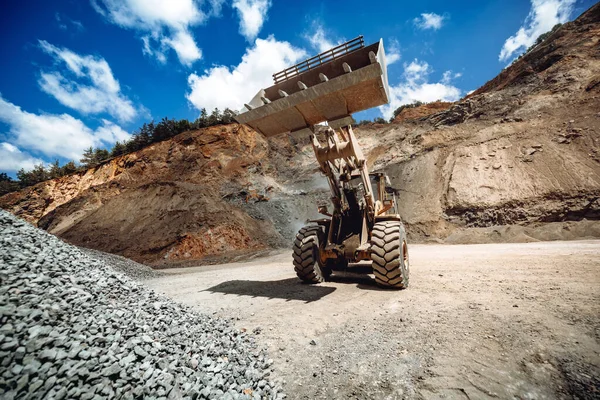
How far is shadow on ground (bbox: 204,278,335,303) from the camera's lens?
520 cm

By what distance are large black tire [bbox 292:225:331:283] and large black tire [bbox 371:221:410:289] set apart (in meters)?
1.47

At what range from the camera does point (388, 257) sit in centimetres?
483

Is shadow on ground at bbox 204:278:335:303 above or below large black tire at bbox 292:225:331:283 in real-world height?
below

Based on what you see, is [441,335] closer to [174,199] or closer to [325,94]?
[325,94]

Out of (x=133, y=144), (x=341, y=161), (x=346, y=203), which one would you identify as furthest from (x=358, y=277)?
(x=133, y=144)

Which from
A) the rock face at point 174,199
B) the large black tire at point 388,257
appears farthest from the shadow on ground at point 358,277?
the rock face at point 174,199

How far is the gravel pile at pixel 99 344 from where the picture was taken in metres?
1.89

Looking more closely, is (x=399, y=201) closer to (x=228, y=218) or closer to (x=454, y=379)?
(x=228, y=218)

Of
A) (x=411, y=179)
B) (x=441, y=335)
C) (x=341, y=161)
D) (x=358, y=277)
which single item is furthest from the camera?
(x=411, y=179)

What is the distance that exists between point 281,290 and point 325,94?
4.36 metres

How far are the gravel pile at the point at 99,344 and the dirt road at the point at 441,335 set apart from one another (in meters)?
0.58

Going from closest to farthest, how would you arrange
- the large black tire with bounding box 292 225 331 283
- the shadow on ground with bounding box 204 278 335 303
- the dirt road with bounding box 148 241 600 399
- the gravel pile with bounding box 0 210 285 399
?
the gravel pile with bounding box 0 210 285 399 < the dirt road with bounding box 148 241 600 399 < the shadow on ground with bounding box 204 278 335 303 < the large black tire with bounding box 292 225 331 283

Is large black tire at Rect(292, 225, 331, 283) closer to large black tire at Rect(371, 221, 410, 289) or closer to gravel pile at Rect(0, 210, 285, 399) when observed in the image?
large black tire at Rect(371, 221, 410, 289)

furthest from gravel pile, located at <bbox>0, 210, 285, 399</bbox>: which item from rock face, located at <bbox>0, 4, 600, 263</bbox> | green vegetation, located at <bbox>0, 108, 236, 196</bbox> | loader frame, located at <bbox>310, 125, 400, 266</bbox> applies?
green vegetation, located at <bbox>0, 108, 236, 196</bbox>
